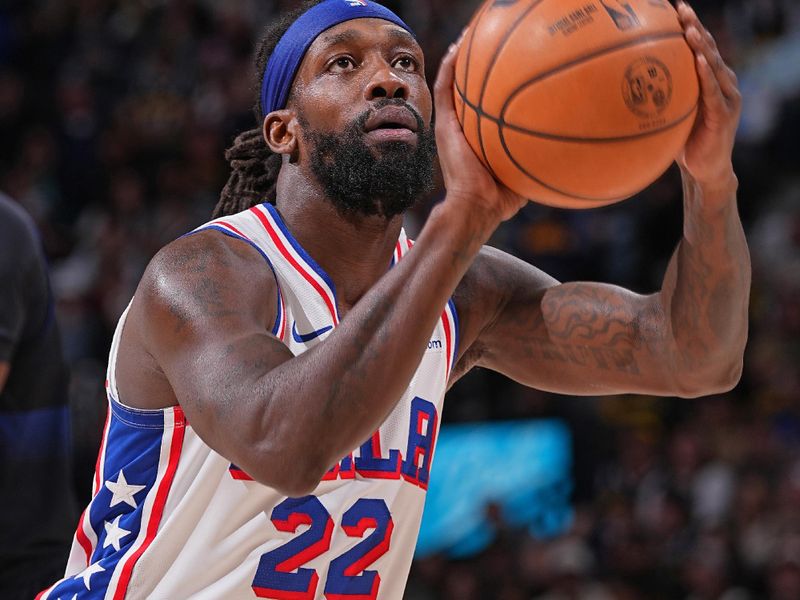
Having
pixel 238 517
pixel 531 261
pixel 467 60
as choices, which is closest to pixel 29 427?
pixel 238 517

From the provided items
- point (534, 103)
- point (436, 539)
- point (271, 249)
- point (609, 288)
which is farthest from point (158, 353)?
point (436, 539)

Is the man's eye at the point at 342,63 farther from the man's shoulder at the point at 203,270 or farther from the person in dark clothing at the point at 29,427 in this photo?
the person in dark clothing at the point at 29,427

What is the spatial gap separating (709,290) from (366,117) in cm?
102

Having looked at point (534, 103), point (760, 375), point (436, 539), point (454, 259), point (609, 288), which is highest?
point (534, 103)

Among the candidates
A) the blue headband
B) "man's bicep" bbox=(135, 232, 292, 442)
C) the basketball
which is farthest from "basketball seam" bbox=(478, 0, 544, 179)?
the blue headband

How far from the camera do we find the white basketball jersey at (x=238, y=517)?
10.0 feet

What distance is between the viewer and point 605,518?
8656 mm

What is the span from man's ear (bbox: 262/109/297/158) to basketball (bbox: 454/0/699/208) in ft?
2.69

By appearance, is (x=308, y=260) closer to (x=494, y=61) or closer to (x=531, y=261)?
(x=494, y=61)

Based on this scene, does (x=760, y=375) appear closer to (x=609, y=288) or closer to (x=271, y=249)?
(x=609, y=288)

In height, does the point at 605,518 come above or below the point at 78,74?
below

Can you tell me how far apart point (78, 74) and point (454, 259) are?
10.1m

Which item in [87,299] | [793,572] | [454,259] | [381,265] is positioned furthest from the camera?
[87,299]

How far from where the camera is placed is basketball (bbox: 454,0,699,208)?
278 cm
